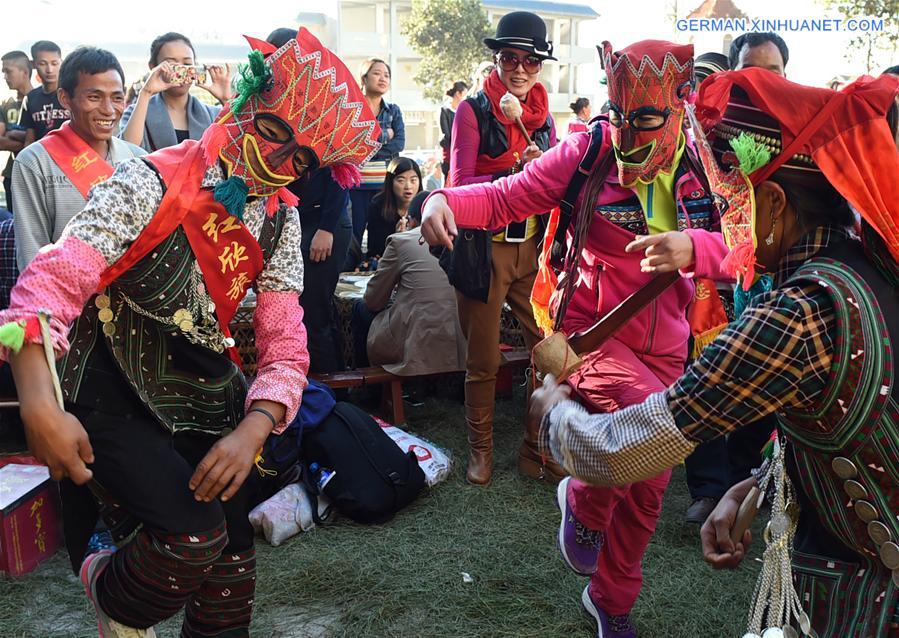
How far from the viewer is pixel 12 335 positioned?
173cm

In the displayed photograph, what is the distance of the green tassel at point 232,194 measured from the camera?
2.24 m

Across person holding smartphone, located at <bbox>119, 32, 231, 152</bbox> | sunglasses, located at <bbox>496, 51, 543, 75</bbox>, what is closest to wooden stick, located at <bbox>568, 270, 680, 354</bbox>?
sunglasses, located at <bbox>496, 51, 543, 75</bbox>

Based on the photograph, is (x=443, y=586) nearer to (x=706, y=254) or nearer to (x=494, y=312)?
(x=494, y=312)

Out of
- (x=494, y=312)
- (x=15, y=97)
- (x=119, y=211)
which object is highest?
(x=15, y=97)

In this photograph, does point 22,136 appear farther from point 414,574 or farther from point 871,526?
point 871,526

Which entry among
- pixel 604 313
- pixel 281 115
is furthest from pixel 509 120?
pixel 281 115

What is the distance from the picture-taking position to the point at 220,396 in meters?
2.41

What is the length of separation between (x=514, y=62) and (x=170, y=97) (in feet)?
6.21

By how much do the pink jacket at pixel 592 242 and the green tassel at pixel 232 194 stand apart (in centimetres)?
74

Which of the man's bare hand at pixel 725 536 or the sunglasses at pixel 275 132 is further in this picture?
the sunglasses at pixel 275 132

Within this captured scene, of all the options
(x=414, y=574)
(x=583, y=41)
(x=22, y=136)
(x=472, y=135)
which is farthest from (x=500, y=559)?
(x=583, y=41)

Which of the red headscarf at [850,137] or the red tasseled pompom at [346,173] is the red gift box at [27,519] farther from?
the red headscarf at [850,137]

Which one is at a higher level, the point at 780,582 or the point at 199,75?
the point at 199,75

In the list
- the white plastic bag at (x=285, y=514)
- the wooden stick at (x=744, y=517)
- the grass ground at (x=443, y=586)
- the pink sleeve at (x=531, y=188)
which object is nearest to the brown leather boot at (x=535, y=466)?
the grass ground at (x=443, y=586)
